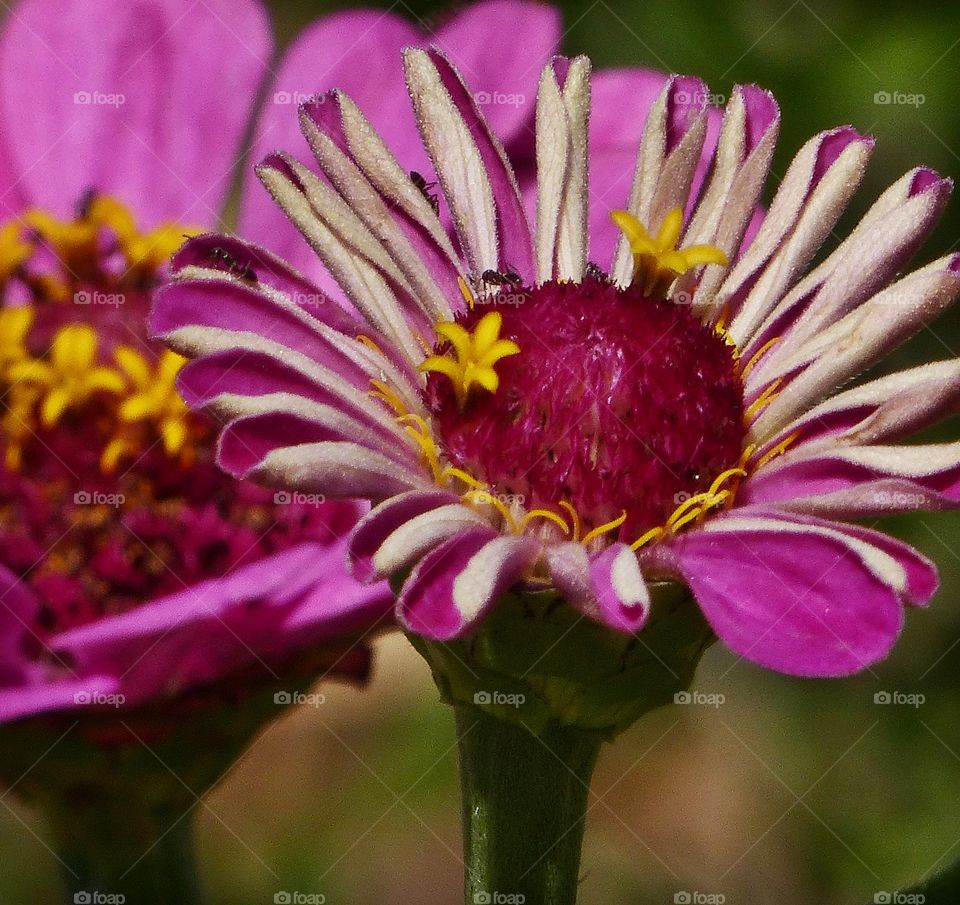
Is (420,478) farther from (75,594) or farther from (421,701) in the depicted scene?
(421,701)

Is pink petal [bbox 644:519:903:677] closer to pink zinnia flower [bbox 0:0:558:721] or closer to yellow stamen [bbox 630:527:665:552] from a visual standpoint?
yellow stamen [bbox 630:527:665:552]

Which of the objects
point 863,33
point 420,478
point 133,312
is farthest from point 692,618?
point 863,33

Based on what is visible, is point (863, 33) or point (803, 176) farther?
point (863, 33)

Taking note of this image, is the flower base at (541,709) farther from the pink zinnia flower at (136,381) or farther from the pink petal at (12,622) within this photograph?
the pink petal at (12,622)

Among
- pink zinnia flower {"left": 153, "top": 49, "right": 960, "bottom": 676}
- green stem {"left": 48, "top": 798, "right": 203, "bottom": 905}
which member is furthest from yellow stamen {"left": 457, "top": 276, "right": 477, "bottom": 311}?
green stem {"left": 48, "top": 798, "right": 203, "bottom": 905}

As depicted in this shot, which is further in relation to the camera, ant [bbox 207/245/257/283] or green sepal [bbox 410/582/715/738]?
ant [bbox 207/245/257/283]

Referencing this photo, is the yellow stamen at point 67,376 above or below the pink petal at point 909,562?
above

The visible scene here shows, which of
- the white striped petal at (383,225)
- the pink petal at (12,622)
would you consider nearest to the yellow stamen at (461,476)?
the white striped petal at (383,225)

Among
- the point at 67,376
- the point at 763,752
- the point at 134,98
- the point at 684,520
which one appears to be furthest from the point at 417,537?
the point at 763,752
